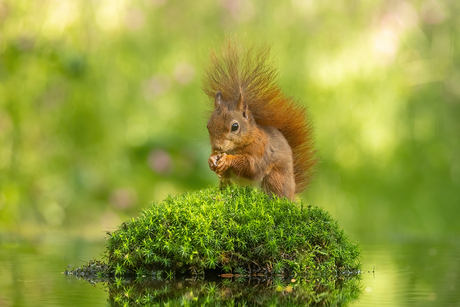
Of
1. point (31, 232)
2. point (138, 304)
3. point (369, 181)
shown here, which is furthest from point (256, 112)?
point (31, 232)

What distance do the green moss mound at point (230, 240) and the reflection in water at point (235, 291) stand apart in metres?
0.13

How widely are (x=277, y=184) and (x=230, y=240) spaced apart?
940 mm

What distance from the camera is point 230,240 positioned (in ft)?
13.2

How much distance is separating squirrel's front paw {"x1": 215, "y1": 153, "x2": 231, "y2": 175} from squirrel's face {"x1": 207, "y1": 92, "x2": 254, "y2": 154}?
0.23 ft

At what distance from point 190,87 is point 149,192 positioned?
55.9 inches

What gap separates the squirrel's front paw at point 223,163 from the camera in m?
4.61

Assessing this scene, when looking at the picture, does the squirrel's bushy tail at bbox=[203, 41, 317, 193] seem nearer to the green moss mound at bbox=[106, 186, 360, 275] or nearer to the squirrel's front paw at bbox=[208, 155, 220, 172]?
the squirrel's front paw at bbox=[208, 155, 220, 172]

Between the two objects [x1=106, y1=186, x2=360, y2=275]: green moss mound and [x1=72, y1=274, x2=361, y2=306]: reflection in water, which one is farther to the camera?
[x1=106, y1=186, x2=360, y2=275]: green moss mound

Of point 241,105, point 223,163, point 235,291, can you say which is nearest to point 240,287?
point 235,291

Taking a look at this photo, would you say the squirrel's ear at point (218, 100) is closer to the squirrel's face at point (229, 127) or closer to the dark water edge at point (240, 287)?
the squirrel's face at point (229, 127)

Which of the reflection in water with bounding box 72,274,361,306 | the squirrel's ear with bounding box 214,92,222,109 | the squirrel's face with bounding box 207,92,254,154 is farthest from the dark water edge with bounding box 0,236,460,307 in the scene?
the squirrel's ear with bounding box 214,92,222,109

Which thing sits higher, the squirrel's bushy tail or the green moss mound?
the squirrel's bushy tail

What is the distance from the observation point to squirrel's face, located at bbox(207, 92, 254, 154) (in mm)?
4660

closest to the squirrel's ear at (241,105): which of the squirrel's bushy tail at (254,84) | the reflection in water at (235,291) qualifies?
the squirrel's bushy tail at (254,84)
